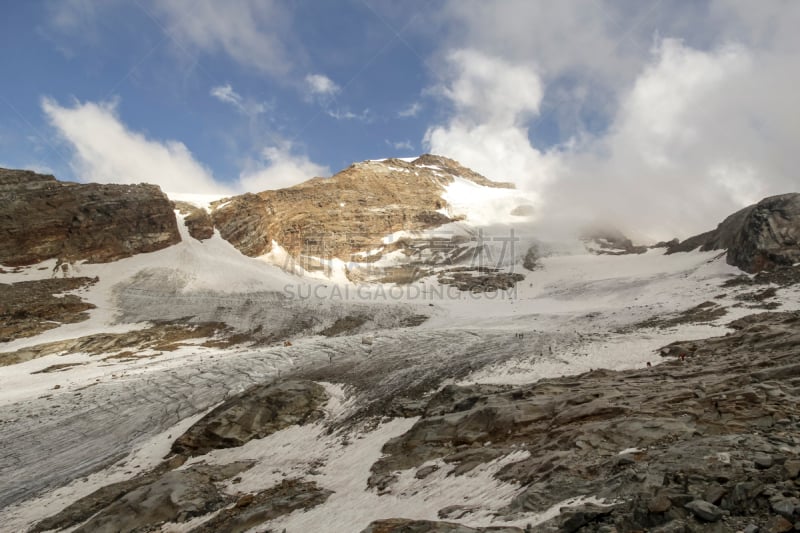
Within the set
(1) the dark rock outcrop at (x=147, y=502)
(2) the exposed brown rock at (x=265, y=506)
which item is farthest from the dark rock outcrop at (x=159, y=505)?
(2) the exposed brown rock at (x=265, y=506)

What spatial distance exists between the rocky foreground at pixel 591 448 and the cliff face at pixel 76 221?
195ft

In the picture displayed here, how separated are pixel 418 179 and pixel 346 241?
51.9 meters

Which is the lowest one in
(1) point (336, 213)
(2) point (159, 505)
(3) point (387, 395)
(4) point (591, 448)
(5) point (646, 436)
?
(2) point (159, 505)

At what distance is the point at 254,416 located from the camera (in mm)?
20812

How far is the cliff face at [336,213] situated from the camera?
284 ft

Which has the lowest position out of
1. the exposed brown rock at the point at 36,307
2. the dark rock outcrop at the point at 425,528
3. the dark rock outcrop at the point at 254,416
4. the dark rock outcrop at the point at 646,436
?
the dark rock outcrop at the point at 254,416

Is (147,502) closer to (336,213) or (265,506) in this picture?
(265,506)

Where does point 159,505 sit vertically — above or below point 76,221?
below

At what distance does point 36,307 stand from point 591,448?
196ft

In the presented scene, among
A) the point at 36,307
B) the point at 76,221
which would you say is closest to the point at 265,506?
the point at 36,307

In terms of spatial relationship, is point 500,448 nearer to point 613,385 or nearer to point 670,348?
point 613,385

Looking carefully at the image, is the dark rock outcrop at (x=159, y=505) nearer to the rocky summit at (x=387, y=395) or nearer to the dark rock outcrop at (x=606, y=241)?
the rocky summit at (x=387, y=395)

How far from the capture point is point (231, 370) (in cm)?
2897

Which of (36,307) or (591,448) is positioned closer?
(591,448)
